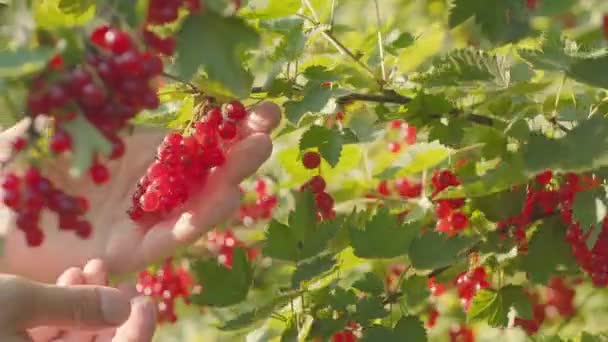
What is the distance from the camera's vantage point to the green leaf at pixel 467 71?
1.53m

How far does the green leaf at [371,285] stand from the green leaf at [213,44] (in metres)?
0.82

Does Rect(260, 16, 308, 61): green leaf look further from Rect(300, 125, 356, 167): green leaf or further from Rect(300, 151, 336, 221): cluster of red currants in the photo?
Rect(300, 151, 336, 221): cluster of red currants

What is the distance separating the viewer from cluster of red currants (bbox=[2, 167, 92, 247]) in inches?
33.7

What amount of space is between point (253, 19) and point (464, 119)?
0.39 meters

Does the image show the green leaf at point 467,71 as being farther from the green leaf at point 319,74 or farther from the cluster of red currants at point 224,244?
the cluster of red currants at point 224,244

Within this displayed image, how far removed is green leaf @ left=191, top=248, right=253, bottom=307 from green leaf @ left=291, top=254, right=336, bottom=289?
0.23 feet

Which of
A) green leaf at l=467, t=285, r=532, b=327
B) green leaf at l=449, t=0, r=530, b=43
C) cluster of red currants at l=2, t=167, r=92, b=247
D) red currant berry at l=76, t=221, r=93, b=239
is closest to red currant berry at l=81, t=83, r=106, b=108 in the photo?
cluster of red currants at l=2, t=167, r=92, b=247

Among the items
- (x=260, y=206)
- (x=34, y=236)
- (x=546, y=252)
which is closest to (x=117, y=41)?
(x=34, y=236)

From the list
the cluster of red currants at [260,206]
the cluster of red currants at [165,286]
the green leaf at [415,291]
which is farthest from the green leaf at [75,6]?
the cluster of red currants at [260,206]

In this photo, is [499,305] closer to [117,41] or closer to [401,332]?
[401,332]

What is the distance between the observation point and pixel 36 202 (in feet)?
2.85

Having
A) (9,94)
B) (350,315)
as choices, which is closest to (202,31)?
(9,94)

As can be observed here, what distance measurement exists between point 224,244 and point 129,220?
0.95 metres

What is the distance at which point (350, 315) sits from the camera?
4.88 ft
